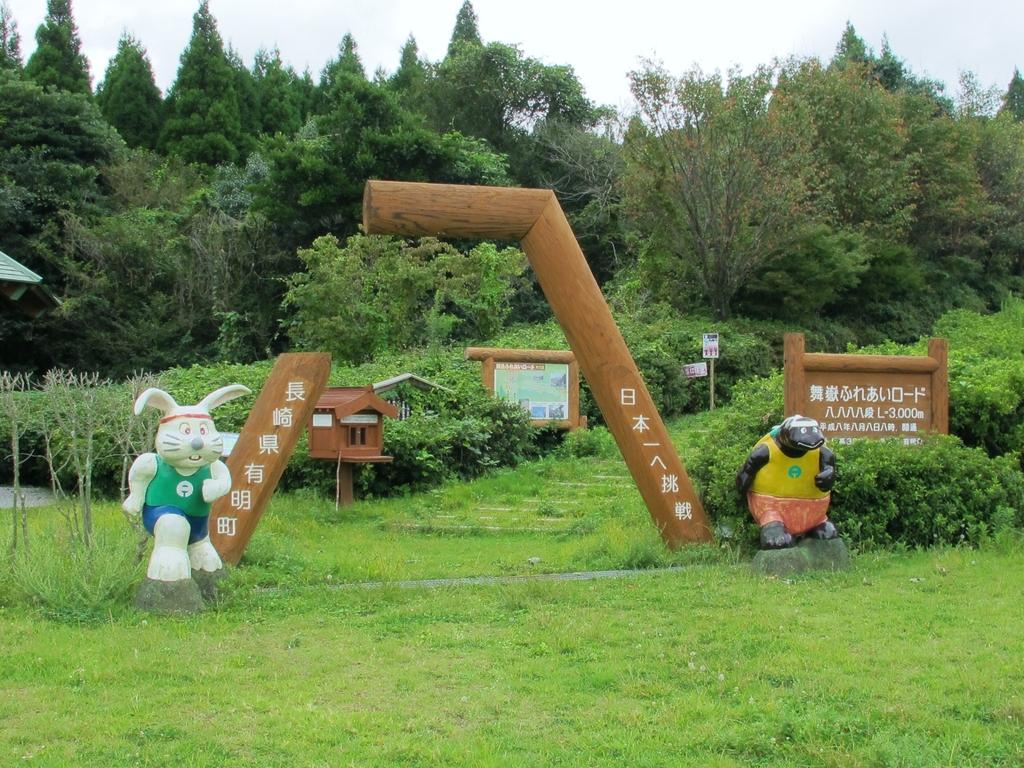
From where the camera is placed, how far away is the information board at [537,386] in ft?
54.6

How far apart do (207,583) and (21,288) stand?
26.3 ft

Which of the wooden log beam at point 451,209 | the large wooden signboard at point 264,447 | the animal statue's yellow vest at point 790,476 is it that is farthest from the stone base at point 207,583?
the animal statue's yellow vest at point 790,476

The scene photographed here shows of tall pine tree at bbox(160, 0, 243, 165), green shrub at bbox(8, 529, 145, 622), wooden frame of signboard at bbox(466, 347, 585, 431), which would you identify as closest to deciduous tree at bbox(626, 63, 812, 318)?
wooden frame of signboard at bbox(466, 347, 585, 431)

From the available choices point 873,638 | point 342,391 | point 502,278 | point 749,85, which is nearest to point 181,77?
point 502,278

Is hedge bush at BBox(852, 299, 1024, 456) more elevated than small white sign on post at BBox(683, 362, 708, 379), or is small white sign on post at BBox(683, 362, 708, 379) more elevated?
small white sign on post at BBox(683, 362, 708, 379)

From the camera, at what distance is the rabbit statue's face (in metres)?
6.83

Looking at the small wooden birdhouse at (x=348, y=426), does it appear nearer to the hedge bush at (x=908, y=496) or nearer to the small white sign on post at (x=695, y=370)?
→ the hedge bush at (x=908, y=496)

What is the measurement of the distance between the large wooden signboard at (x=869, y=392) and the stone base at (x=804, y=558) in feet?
4.21

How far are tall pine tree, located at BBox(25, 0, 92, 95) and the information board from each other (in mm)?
26529

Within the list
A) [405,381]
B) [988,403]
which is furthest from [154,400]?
[405,381]

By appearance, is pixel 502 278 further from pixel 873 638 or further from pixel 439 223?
pixel 873 638

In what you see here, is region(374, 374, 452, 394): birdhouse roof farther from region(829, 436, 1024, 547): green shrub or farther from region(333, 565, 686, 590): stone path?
region(829, 436, 1024, 547): green shrub

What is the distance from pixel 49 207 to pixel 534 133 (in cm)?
1553

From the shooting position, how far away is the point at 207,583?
7.02m
